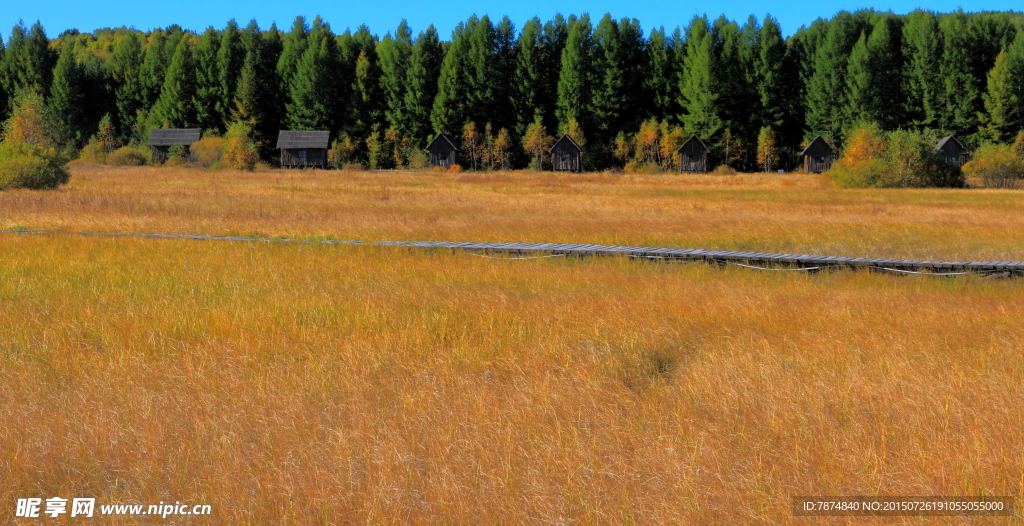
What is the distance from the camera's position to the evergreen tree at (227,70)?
93.6 m

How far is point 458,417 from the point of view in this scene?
257 inches

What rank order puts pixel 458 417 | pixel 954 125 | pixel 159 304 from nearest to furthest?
pixel 458 417, pixel 159 304, pixel 954 125

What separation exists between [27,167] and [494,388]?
3333cm

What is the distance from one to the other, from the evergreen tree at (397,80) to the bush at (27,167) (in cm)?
5513

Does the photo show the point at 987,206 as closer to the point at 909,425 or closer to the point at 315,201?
the point at 315,201

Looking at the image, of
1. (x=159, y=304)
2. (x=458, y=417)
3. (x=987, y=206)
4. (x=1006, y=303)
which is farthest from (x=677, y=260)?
(x=987, y=206)

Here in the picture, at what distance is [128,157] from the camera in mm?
80375

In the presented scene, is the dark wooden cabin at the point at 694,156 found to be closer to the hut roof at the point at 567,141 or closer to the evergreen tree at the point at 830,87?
the hut roof at the point at 567,141

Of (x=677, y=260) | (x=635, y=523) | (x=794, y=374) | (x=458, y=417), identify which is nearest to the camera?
(x=635, y=523)

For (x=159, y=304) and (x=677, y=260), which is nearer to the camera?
(x=159, y=304)

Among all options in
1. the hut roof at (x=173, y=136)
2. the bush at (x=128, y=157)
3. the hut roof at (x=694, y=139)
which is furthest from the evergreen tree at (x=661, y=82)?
the bush at (x=128, y=157)

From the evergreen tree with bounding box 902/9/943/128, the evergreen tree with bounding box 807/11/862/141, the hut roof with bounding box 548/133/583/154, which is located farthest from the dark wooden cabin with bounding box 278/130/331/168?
the evergreen tree with bounding box 902/9/943/128

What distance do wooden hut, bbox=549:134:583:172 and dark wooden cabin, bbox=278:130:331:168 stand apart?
23.4m

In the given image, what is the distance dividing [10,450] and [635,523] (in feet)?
13.4
